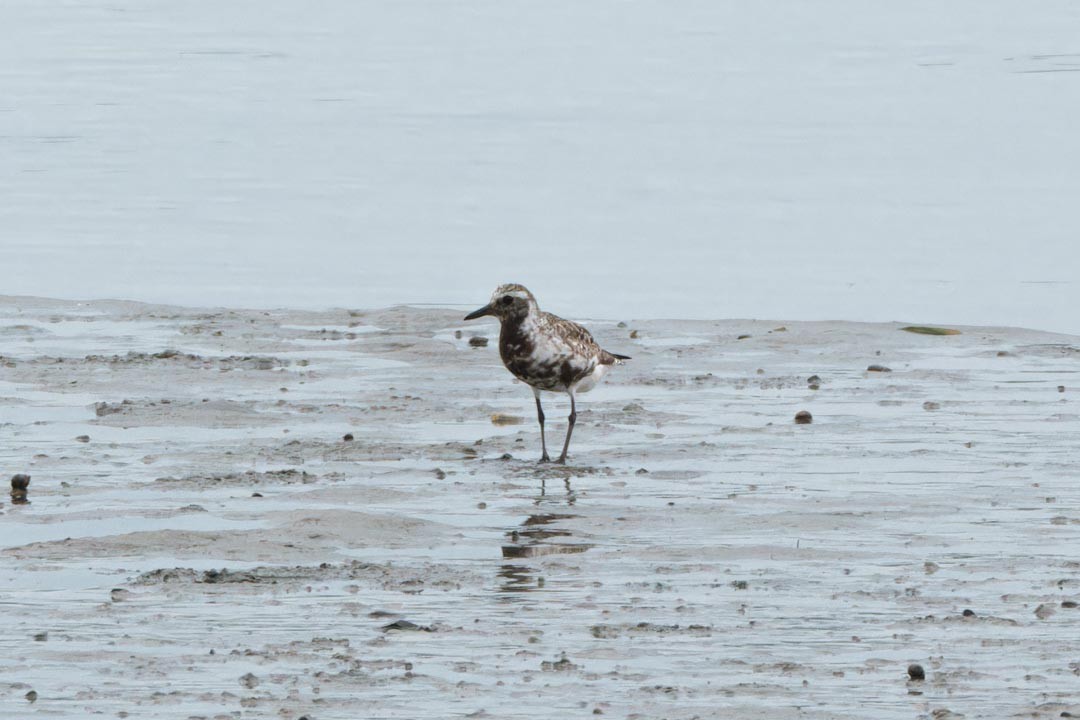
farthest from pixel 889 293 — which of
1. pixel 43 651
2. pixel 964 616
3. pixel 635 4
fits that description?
pixel 635 4

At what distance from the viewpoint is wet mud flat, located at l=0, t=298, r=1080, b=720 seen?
828 centimetres

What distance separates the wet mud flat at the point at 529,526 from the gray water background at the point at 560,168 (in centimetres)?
311

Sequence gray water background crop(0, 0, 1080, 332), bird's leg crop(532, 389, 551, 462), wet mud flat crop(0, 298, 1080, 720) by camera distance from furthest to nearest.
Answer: gray water background crop(0, 0, 1080, 332) → bird's leg crop(532, 389, 551, 462) → wet mud flat crop(0, 298, 1080, 720)

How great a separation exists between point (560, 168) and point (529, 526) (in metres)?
17.6

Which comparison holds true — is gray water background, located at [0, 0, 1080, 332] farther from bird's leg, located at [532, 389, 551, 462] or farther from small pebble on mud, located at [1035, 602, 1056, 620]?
small pebble on mud, located at [1035, 602, 1056, 620]

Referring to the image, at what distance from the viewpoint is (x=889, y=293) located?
20484 millimetres

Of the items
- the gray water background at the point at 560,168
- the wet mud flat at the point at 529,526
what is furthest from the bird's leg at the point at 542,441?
the gray water background at the point at 560,168

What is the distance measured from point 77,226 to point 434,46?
2221 centimetres

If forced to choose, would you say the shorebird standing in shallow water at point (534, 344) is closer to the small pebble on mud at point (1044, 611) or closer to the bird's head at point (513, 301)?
the bird's head at point (513, 301)

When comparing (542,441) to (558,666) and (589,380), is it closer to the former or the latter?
(589,380)

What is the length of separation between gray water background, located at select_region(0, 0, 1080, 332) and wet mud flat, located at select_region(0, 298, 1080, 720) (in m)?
3.11

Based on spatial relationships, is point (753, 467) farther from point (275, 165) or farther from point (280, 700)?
point (275, 165)

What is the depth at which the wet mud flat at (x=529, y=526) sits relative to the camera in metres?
8.28

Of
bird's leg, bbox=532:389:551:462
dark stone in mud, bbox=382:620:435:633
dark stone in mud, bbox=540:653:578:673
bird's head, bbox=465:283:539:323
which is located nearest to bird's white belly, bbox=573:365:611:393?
bird's leg, bbox=532:389:551:462
